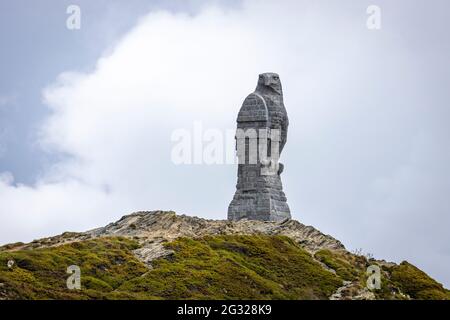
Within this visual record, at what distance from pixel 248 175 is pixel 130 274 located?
12.6 metres

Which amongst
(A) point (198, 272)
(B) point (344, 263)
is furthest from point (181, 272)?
(B) point (344, 263)

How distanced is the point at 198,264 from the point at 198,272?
99 cm

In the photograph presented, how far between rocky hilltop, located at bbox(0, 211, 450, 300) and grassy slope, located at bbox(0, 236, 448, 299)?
0.05 meters

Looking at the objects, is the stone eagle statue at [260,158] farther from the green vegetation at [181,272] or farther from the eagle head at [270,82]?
the green vegetation at [181,272]

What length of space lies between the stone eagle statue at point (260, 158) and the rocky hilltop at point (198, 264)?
4.46 feet

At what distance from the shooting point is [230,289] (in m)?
67.6

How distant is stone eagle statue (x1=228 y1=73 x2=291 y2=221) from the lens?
7788 centimetres

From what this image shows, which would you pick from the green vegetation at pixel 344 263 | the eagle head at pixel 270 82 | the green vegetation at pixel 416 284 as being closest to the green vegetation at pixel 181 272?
the green vegetation at pixel 344 263

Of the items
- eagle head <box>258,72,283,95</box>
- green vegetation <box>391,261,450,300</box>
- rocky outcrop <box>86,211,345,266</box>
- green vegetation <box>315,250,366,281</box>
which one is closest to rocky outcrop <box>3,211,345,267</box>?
rocky outcrop <box>86,211,345,266</box>

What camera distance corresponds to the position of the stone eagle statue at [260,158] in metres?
77.9

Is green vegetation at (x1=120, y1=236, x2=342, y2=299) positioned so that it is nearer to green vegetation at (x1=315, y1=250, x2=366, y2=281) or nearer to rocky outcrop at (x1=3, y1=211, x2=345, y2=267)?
green vegetation at (x1=315, y1=250, x2=366, y2=281)

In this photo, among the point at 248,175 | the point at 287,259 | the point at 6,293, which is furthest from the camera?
the point at 248,175
